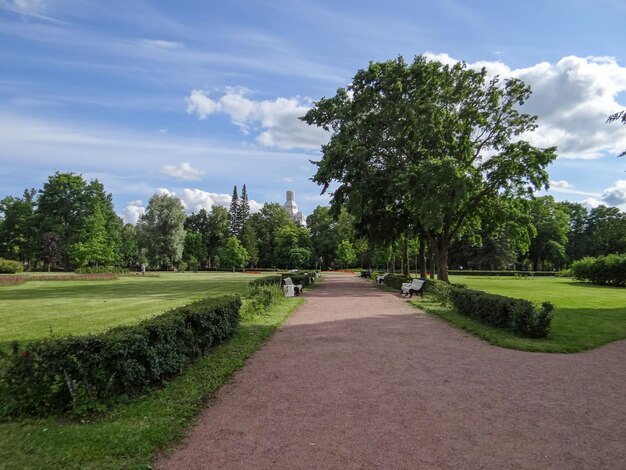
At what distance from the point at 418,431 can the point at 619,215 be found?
9440 centimetres

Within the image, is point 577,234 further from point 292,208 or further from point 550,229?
point 292,208

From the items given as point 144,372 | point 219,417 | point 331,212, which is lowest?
point 219,417

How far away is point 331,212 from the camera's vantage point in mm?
29984

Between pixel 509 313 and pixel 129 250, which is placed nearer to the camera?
pixel 509 313

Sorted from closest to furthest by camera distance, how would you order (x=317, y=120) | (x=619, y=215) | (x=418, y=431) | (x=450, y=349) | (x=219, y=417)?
1. (x=418, y=431)
2. (x=219, y=417)
3. (x=450, y=349)
4. (x=317, y=120)
5. (x=619, y=215)

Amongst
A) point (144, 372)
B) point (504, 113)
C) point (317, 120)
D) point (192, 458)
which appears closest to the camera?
point (192, 458)

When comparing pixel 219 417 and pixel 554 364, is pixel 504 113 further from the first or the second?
pixel 219 417

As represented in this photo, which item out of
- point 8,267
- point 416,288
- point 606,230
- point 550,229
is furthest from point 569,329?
point 606,230

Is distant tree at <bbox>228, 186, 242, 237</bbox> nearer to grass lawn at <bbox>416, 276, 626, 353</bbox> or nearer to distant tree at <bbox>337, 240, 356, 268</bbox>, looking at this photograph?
distant tree at <bbox>337, 240, 356, 268</bbox>

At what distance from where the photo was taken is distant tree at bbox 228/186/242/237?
299 feet

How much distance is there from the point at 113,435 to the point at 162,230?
67.0 meters

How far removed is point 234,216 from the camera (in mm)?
92562

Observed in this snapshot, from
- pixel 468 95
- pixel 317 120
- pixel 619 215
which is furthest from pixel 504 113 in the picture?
pixel 619 215

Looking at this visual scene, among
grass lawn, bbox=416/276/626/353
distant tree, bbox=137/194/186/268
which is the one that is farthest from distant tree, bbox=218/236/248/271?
grass lawn, bbox=416/276/626/353
